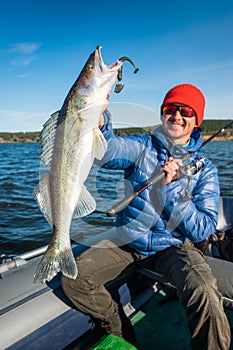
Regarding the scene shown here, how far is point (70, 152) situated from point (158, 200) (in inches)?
51.5

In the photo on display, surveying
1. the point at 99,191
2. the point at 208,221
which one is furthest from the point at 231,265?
the point at 99,191

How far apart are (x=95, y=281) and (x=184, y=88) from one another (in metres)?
2.32

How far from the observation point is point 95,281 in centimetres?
306

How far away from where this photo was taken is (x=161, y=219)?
10.5 feet

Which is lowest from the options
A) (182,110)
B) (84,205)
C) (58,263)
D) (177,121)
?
(58,263)

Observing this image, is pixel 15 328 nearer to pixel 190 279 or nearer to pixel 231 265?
pixel 190 279

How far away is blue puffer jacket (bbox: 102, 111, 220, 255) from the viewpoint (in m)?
3.10

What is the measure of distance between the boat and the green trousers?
0.82 ft

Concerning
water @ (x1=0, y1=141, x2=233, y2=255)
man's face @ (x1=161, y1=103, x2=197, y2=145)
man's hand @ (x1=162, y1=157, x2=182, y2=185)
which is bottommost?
water @ (x1=0, y1=141, x2=233, y2=255)

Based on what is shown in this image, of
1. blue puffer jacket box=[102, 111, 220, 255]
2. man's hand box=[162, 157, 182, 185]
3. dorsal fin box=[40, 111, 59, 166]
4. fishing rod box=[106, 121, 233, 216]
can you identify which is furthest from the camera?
blue puffer jacket box=[102, 111, 220, 255]

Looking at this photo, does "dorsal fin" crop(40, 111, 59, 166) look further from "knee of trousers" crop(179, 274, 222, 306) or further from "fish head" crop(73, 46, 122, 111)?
"knee of trousers" crop(179, 274, 222, 306)

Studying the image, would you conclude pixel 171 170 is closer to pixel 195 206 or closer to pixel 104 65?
pixel 195 206

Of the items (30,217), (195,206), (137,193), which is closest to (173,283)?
(195,206)

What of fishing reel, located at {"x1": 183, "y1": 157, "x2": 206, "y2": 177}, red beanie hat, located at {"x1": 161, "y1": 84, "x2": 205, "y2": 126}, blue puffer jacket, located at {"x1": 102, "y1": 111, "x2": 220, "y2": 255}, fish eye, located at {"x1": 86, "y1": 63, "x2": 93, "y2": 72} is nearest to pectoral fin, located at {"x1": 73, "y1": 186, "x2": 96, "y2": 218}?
blue puffer jacket, located at {"x1": 102, "y1": 111, "x2": 220, "y2": 255}
